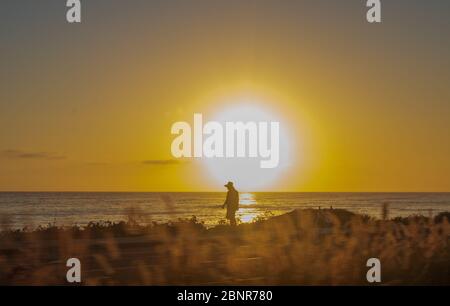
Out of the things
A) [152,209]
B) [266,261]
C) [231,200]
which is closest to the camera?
[266,261]

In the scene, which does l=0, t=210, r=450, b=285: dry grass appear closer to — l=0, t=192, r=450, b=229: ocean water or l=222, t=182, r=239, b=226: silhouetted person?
l=0, t=192, r=450, b=229: ocean water

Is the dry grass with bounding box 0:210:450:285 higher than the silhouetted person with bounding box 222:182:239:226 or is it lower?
lower

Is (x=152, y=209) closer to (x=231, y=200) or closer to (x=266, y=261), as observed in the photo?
(x=231, y=200)

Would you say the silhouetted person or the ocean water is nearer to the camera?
the silhouetted person

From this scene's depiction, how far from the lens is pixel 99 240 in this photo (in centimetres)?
2089

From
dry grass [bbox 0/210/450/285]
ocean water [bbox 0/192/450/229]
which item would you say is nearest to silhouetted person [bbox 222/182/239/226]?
ocean water [bbox 0/192/450/229]

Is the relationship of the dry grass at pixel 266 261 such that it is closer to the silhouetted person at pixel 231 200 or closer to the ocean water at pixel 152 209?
the ocean water at pixel 152 209

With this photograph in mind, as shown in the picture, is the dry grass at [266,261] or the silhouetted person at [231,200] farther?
the silhouetted person at [231,200]

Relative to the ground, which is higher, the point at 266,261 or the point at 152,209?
the point at 152,209

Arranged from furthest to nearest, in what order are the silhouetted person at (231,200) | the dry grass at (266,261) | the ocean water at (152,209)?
the ocean water at (152,209) → the silhouetted person at (231,200) → the dry grass at (266,261)

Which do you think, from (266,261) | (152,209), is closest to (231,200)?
(266,261)

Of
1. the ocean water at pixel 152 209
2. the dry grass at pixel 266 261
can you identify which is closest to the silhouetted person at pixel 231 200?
the ocean water at pixel 152 209

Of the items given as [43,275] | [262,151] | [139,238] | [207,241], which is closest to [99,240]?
[139,238]
